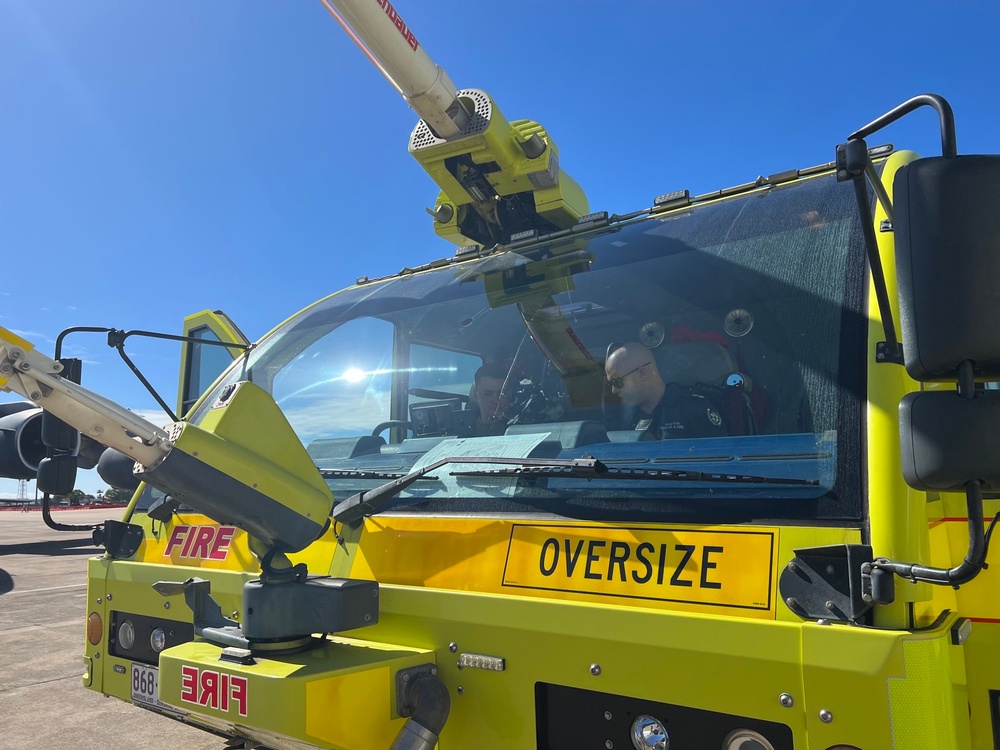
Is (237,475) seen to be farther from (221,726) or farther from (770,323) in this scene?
(770,323)

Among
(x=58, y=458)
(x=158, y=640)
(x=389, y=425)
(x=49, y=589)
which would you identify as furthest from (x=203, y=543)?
(x=49, y=589)

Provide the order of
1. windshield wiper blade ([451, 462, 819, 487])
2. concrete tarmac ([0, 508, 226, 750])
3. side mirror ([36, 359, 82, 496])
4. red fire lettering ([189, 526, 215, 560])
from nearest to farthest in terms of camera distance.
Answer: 1. windshield wiper blade ([451, 462, 819, 487])
2. side mirror ([36, 359, 82, 496])
3. red fire lettering ([189, 526, 215, 560])
4. concrete tarmac ([0, 508, 226, 750])

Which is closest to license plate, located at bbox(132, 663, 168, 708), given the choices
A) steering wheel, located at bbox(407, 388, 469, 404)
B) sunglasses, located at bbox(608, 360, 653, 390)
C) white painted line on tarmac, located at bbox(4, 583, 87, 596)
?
steering wheel, located at bbox(407, 388, 469, 404)

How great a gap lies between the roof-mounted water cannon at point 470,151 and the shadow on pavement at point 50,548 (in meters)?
15.5

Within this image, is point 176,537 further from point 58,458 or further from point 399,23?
point 399,23

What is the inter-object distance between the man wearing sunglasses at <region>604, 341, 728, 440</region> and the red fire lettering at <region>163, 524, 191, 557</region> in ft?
5.26

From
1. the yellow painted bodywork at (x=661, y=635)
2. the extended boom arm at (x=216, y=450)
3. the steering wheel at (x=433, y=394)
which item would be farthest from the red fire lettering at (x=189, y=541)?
the steering wheel at (x=433, y=394)

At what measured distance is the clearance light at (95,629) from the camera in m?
2.78

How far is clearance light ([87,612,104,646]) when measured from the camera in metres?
2.78

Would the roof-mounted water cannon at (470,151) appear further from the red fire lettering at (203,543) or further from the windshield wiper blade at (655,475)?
the red fire lettering at (203,543)

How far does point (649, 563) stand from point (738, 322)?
28.5 inches

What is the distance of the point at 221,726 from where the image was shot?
2045mm

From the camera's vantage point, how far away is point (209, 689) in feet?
6.07

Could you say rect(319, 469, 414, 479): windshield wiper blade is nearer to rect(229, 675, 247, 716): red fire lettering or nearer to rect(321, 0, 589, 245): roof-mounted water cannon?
rect(229, 675, 247, 716): red fire lettering
